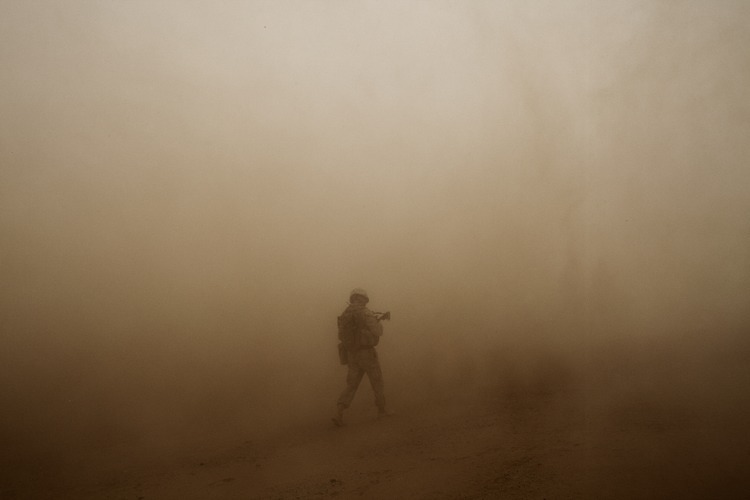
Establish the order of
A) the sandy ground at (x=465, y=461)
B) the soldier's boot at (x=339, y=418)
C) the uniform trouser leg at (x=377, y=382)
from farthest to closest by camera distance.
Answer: the uniform trouser leg at (x=377, y=382) < the soldier's boot at (x=339, y=418) < the sandy ground at (x=465, y=461)

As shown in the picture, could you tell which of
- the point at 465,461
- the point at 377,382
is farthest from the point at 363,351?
the point at 465,461

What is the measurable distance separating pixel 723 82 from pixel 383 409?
556 centimetres

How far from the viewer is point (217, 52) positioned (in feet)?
19.7

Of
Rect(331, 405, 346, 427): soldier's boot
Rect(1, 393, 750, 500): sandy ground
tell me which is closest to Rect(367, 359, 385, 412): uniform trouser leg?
Rect(1, 393, 750, 500): sandy ground

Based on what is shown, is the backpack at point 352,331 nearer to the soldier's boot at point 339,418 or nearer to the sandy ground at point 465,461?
the soldier's boot at point 339,418

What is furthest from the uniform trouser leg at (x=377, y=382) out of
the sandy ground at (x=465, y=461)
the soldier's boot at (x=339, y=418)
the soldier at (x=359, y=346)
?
the soldier's boot at (x=339, y=418)

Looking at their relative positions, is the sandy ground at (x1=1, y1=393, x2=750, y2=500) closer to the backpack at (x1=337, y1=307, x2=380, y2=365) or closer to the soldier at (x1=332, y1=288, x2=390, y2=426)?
the soldier at (x1=332, y1=288, x2=390, y2=426)

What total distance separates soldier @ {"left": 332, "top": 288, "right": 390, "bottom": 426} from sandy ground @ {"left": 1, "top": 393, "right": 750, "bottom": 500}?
292 millimetres

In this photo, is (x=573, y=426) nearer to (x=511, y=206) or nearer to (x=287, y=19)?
(x=511, y=206)

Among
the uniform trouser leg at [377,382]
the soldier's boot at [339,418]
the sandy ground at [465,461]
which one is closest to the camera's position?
the sandy ground at [465,461]

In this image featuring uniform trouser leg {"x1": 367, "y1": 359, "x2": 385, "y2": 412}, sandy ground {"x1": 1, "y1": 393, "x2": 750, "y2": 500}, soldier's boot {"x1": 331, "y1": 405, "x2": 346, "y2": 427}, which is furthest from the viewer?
uniform trouser leg {"x1": 367, "y1": 359, "x2": 385, "y2": 412}

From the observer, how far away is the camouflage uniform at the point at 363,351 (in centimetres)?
448

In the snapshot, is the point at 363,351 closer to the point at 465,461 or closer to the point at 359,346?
the point at 359,346

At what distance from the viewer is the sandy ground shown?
3018 mm
